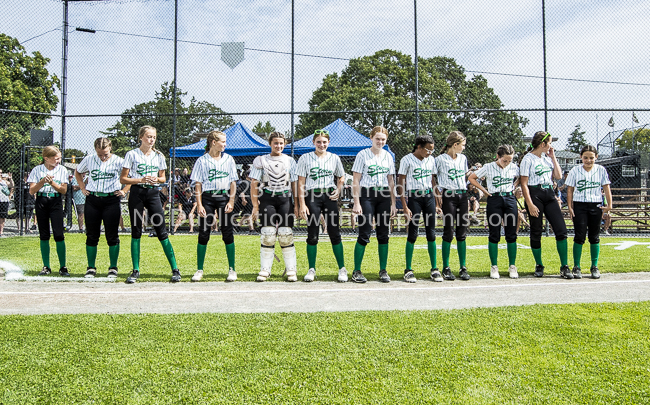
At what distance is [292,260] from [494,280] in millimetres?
2737

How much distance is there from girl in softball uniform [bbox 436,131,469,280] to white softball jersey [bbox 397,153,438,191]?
19 centimetres

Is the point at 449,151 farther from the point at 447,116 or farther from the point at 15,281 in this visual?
the point at 447,116

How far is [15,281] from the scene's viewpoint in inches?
231

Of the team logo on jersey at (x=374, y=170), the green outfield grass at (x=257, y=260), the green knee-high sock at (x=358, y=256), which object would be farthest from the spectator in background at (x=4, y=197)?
the team logo on jersey at (x=374, y=170)

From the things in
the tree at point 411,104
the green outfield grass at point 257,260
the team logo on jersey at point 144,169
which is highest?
the tree at point 411,104

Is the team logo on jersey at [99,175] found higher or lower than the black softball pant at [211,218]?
higher

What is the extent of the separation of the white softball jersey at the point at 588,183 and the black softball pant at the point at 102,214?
21.3 feet

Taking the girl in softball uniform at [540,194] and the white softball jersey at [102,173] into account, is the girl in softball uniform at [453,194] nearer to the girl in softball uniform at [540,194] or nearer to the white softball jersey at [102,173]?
the girl in softball uniform at [540,194]

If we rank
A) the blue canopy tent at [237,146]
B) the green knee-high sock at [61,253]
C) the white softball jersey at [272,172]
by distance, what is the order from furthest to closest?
the blue canopy tent at [237,146]
the green knee-high sock at [61,253]
the white softball jersey at [272,172]

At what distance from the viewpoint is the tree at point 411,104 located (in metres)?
15.2

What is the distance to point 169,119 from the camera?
12523mm

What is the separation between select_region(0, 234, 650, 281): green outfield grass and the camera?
6.59m

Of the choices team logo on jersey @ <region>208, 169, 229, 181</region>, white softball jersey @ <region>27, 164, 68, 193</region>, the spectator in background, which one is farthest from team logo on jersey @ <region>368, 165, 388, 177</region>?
the spectator in background

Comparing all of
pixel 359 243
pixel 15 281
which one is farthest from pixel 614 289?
pixel 15 281
